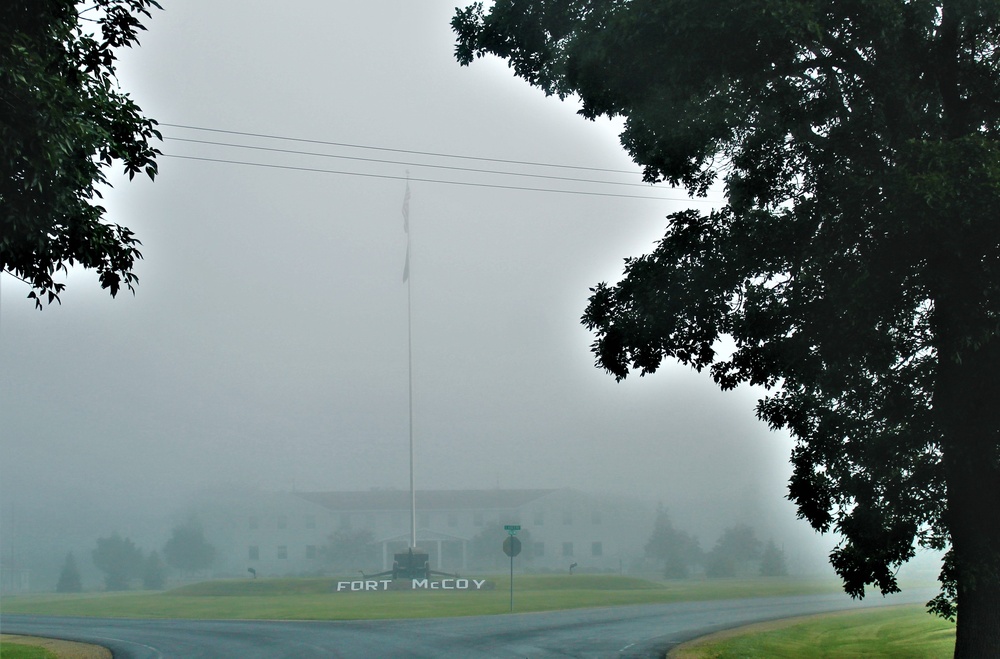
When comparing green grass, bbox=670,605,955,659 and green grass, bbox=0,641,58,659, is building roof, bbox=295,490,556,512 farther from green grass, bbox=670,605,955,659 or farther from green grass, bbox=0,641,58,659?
green grass, bbox=0,641,58,659

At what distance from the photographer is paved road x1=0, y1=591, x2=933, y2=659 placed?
24.5 meters

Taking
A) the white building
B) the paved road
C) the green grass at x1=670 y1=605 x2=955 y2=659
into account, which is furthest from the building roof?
the green grass at x1=670 y1=605 x2=955 y2=659

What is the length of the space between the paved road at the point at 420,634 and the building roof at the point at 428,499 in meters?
51.3

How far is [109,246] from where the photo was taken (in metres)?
13.3

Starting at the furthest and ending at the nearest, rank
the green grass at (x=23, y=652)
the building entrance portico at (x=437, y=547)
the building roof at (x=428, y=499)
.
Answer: the building roof at (x=428, y=499) < the building entrance portico at (x=437, y=547) < the green grass at (x=23, y=652)

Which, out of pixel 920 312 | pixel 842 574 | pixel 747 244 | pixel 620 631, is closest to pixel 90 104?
pixel 747 244

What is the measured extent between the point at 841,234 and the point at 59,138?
10.5m

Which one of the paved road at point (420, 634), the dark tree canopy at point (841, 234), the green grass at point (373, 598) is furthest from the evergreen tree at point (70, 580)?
the dark tree canopy at point (841, 234)

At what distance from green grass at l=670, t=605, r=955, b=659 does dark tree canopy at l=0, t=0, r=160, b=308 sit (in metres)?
16.8

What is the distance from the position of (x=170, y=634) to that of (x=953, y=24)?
2795 centimetres

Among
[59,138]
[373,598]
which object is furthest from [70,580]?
[59,138]

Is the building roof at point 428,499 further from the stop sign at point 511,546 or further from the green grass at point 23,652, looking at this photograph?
the green grass at point 23,652

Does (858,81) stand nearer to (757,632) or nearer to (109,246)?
(109,246)

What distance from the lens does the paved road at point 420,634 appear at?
24516 mm
